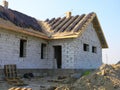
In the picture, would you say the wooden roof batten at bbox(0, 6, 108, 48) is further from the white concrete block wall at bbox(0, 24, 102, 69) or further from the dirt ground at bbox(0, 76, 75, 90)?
the dirt ground at bbox(0, 76, 75, 90)

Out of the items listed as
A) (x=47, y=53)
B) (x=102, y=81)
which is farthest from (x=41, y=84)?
(x=47, y=53)

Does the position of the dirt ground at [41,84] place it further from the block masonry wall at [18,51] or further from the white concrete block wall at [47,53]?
the white concrete block wall at [47,53]

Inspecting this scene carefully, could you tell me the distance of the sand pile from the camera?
324 inches

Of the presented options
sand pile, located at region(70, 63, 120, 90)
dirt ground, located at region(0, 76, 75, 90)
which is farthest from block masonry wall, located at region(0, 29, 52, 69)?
sand pile, located at region(70, 63, 120, 90)

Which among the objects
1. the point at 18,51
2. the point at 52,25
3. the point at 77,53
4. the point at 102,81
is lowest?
the point at 102,81

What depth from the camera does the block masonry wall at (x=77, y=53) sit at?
56.3 ft

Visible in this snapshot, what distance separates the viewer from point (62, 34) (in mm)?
17234

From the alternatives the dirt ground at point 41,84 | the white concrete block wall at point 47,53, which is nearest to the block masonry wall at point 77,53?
the white concrete block wall at point 47,53

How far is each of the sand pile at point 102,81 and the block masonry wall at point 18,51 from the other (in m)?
6.58

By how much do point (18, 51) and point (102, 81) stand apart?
7.98 m

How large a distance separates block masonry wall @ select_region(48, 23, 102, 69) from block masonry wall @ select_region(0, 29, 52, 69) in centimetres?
135

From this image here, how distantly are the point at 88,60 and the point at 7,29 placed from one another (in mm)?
7998

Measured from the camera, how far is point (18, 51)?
1516 centimetres

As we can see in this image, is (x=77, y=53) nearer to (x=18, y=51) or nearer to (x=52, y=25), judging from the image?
(x=52, y=25)
